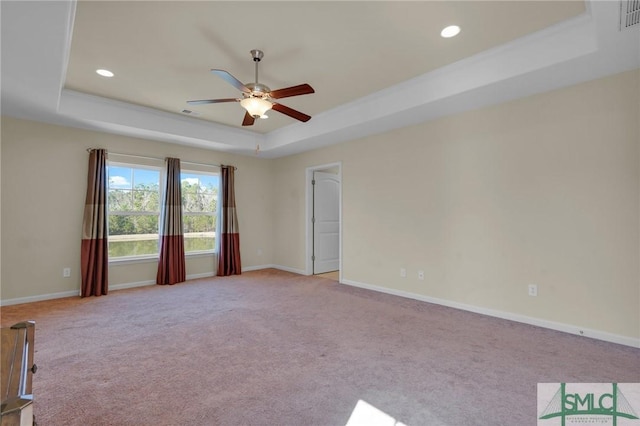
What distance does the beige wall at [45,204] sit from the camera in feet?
13.3

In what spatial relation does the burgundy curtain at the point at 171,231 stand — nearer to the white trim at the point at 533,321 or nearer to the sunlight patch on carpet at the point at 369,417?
the white trim at the point at 533,321

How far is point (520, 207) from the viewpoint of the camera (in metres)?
3.37

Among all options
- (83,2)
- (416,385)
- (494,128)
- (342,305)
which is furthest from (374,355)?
(83,2)

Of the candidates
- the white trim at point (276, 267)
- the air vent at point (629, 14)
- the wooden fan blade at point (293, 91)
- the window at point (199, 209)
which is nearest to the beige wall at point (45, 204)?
the window at point (199, 209)

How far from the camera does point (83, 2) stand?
2297 mm

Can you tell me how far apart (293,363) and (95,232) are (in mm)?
3897

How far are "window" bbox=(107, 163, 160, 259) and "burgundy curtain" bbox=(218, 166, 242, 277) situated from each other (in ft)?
3.71

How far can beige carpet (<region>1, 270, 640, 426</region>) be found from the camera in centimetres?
184

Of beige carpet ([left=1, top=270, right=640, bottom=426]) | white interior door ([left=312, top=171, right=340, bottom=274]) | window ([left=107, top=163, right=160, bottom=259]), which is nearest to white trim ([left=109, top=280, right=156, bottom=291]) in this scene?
window ([left=107, top=163, right=160, bottom=259])

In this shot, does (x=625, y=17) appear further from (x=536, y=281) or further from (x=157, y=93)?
(x=157, y=93)

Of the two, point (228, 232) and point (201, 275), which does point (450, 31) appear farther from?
point (201, 275)

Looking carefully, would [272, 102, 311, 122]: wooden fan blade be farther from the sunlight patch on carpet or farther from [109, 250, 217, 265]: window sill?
[109, 250, 217, 265]: window sill

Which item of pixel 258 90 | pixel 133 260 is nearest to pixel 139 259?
pixel 133 260

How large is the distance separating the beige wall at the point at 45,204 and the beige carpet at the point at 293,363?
0.53 meters
